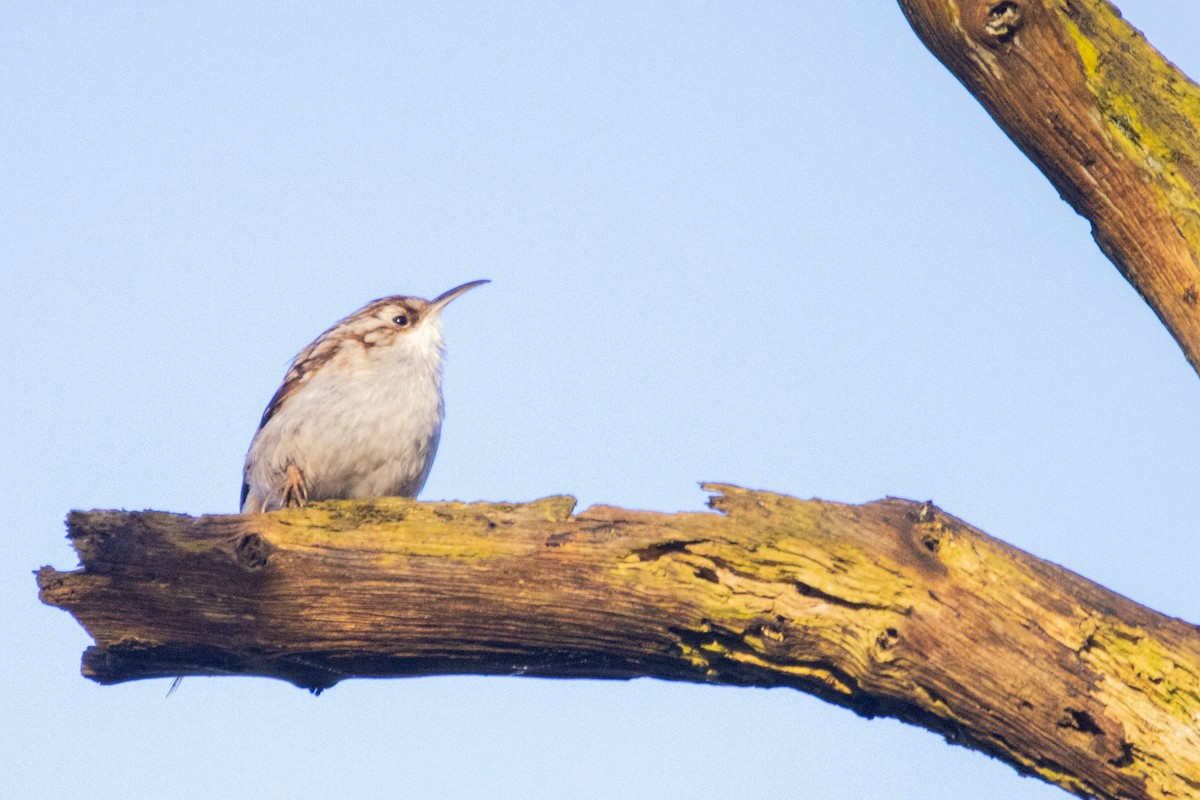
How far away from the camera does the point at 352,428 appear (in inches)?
263

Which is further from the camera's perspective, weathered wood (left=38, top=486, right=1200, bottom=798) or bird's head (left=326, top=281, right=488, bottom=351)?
bird's head (left=326, top=281, right=488, bottom=351)

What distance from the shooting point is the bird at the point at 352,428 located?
6688 millimetres

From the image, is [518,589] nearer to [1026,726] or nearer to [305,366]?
[1026,726]

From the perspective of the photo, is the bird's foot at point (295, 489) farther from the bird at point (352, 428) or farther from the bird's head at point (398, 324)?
the bird's head at point (398, 324)

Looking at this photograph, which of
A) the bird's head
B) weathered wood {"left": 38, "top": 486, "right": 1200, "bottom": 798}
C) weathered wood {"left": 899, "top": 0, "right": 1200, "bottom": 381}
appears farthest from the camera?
the bird's head

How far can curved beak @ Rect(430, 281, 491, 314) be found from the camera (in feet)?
25.7

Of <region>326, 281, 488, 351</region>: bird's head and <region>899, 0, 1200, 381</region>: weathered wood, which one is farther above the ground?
<region>326, 281, 488, 351</region>: bird's head

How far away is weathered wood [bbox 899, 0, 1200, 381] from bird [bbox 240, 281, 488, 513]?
3.57 meters

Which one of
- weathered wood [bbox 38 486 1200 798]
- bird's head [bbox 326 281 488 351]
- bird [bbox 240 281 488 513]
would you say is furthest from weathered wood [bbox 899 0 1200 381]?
bird's head [bbox 326 281 488 351]

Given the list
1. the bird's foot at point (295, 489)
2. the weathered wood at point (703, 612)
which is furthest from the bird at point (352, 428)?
the weathered wood at point (703, 612)

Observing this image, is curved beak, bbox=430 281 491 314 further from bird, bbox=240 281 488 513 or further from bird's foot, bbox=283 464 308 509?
bird's foot, bbox=283 464 308 509

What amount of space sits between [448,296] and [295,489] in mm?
1836

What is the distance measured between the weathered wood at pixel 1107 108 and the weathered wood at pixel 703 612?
4.12 feet

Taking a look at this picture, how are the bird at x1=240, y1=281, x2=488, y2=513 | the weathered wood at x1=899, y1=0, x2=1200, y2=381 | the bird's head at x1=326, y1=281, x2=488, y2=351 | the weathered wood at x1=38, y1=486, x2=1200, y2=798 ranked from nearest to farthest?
the weathered wood at x1=38, y1=486, x2=1200, y2=798
the weathered wood at x1=899, y1=0, x2=1200, y2=381
the bird at x1=240, y1=281, x2=488, y2=513
the bird's head at x1=326, y1=281, x2=488, y2=351
